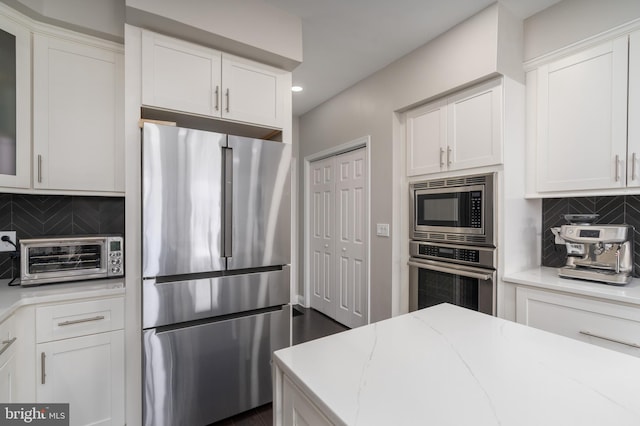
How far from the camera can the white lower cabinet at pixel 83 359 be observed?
154 cm

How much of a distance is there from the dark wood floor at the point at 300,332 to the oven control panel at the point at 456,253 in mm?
1412

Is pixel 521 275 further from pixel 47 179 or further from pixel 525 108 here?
pixel 47 179

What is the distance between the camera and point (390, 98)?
2760mm

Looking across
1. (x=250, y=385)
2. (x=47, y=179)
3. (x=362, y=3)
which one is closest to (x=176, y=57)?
(x=47, y=179)

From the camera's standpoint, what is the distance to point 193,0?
1743 mm

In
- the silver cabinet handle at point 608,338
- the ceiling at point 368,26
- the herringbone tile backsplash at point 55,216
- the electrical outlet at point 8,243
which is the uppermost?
the ceiling at point 368,26

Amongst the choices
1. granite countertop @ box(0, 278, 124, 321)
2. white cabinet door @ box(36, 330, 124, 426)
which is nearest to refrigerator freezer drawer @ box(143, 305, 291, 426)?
white cabinet door @ box(36, 330, 124, 426)

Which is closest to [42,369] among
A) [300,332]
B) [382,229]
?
[300,332]

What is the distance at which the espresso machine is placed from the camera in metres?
1.69

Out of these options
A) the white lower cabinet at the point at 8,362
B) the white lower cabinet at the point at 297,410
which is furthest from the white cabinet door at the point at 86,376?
the white lower cabinet at the point at 297,410

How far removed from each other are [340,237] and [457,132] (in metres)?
1.78

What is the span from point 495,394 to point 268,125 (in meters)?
1.97

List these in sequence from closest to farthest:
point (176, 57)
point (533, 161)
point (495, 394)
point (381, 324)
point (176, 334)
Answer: point (495, 394) < point (381, 324) < point (176, 334) < point (176, 57) < point (533, 161)

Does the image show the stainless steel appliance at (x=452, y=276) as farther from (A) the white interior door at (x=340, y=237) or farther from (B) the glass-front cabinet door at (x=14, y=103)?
(B) the glass-front cabinet door at (x=14, y=103)
